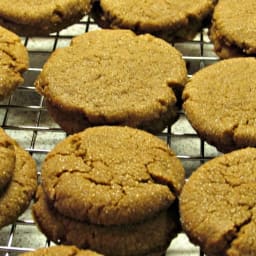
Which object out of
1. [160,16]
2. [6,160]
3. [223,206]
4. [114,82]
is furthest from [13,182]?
[160,16]

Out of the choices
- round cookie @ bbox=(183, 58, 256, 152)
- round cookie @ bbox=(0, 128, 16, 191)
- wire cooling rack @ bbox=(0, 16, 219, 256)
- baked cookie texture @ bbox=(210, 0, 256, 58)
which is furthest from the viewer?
baked cookie texture @ bbox=(210, 0, 256, 58)

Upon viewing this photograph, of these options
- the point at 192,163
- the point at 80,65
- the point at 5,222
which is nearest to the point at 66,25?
the point at 80,65

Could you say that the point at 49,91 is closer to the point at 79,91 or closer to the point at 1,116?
the point at 79,91

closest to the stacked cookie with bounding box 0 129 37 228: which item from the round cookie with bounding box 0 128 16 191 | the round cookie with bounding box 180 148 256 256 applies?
the round cookie with bounding box 0 128 16 191

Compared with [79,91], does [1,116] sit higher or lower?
lower

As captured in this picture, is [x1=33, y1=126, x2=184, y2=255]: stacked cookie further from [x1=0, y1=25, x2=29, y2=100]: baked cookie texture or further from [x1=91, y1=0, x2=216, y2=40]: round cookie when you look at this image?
[x1=91, y1=0, x2=216, y2=40]: round cookie

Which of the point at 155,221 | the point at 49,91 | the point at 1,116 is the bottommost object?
the point at 1,116

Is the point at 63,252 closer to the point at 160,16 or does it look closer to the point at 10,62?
the point at 10,62
